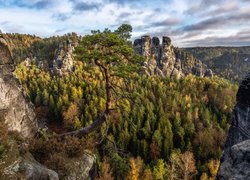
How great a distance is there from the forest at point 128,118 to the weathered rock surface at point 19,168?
1613 millimetres

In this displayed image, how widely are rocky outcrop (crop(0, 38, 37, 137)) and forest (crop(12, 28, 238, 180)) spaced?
1.41 metres

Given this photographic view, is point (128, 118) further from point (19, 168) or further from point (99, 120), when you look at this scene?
point (19, 168)

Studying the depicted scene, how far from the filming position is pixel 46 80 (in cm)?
16850

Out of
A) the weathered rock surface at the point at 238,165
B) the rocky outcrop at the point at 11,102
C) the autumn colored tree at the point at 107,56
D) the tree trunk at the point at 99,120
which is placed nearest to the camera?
the weathered rock surface at the point at 238,165

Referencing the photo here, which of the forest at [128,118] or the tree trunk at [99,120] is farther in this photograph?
the tree trunk at [99,120]

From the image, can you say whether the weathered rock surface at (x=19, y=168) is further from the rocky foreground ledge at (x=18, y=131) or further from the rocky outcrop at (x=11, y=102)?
the rocky outcrop at (x=11, y=102)

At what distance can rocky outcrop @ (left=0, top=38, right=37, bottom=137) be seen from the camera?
16078 millimetres

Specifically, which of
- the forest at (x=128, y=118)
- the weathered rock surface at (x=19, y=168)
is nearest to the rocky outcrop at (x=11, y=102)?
the forest at (x=128, y=118)

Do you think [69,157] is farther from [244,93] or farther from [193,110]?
[193,110]

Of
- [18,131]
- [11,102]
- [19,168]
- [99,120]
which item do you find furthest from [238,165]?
[99,120]

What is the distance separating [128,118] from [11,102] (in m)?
10.9

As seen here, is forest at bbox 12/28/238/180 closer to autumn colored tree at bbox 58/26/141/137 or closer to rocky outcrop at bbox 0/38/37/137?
autumn colored tree at bbox 58/26/141/137

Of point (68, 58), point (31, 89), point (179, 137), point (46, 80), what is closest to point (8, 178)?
point (179, 137)

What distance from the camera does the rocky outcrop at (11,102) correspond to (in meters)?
16.1
